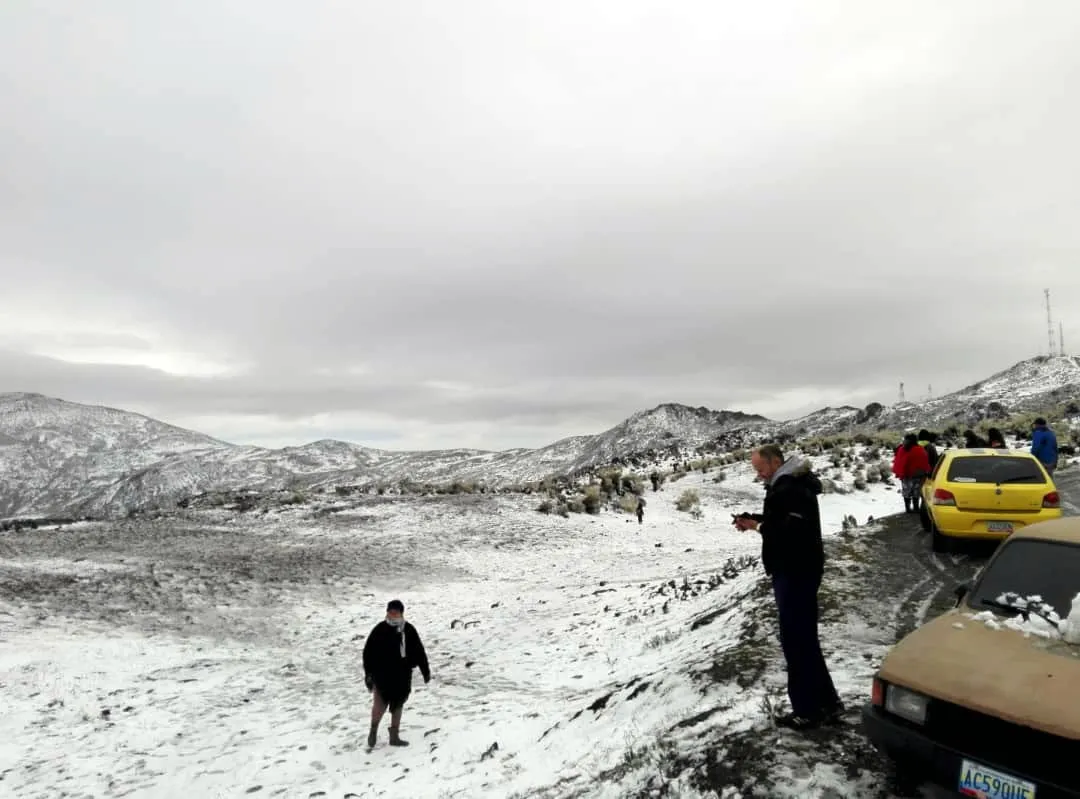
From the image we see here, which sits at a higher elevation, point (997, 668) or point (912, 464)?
point (912, 464)

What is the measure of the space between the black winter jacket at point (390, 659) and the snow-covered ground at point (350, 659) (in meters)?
0.79

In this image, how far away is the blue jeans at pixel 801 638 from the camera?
4980mm

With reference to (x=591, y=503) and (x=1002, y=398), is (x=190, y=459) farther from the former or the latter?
(x=1002, y=398)

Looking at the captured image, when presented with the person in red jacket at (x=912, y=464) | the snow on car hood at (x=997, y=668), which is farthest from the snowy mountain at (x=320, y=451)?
the snow on car hood at (x=997, y=668)

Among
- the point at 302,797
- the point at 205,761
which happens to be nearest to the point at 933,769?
the point at 302,797

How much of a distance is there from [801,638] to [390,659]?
5242 mm

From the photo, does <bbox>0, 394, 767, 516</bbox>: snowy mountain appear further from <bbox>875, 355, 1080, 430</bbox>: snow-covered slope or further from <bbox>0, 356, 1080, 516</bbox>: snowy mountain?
<bbox>875, 355, 1080, 430</bbox>: snow-covered slope

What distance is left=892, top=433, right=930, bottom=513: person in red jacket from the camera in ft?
51.0

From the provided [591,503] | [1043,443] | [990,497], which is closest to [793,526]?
[990,497]

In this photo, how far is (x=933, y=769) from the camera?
146 inches

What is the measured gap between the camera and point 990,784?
344cm

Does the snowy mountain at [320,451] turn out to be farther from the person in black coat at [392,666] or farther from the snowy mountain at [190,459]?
the person in black coat at [392,666]

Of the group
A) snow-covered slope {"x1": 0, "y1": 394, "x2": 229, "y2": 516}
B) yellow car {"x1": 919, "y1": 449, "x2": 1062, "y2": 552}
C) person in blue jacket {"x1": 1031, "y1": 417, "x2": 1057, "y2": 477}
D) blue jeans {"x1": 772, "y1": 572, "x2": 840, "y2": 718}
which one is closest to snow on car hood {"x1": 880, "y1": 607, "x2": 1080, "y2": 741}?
blue jeans {"x1": 772, "y1": 572, "x2": 840, "y2": 718}

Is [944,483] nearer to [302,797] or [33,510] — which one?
[302,797]
